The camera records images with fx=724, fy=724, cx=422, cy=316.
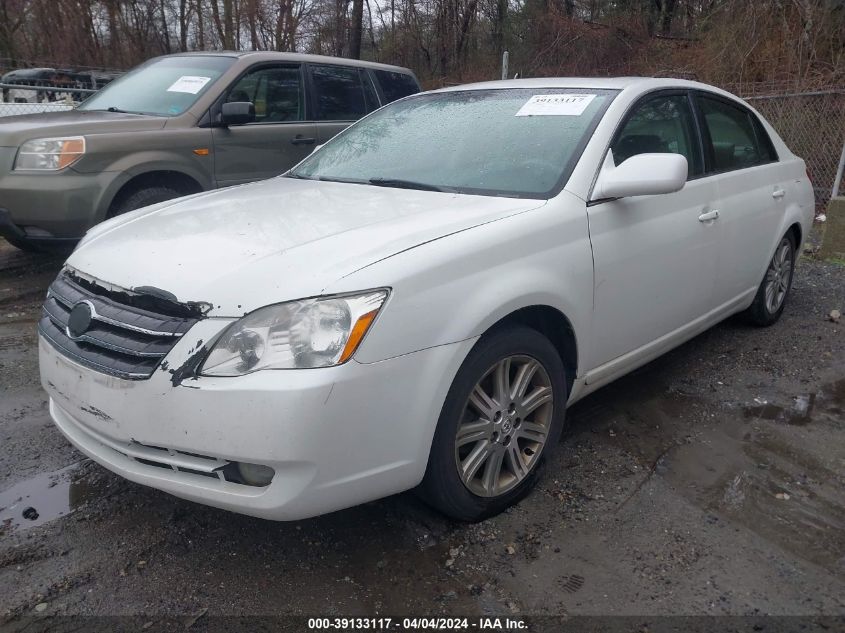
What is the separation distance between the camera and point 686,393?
399 centimetres

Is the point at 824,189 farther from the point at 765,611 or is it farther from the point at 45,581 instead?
the point at 45,581

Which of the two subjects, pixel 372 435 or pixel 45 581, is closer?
pixel 372 435

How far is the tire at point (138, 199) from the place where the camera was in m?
5.34

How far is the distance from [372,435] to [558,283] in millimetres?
1013

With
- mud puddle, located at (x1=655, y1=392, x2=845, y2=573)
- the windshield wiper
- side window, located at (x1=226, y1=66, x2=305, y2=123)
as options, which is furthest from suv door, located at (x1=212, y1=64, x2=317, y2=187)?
mud puddle, located at (x1=655, y1=392, x2=845, y2=573)

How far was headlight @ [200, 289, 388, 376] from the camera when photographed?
7.09 feet

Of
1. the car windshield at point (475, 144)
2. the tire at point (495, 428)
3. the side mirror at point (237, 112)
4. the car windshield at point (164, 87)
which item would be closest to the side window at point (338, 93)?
the car windshield at point (164, 87)

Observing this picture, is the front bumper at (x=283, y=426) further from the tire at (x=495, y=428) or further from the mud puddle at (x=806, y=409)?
the mud puddle at (x=806, y=409)

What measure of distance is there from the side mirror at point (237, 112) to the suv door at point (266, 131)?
192 mm

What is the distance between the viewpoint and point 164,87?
19.8ft

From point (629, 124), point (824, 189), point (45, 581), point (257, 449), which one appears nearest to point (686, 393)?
point (629, 124)

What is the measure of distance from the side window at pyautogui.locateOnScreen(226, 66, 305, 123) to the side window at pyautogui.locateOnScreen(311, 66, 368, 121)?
0.60 ft

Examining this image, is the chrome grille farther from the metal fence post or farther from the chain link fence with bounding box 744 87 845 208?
the chain link fence with bounding box 744 87 845 208

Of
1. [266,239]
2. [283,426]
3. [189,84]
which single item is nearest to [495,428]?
[283,426]
